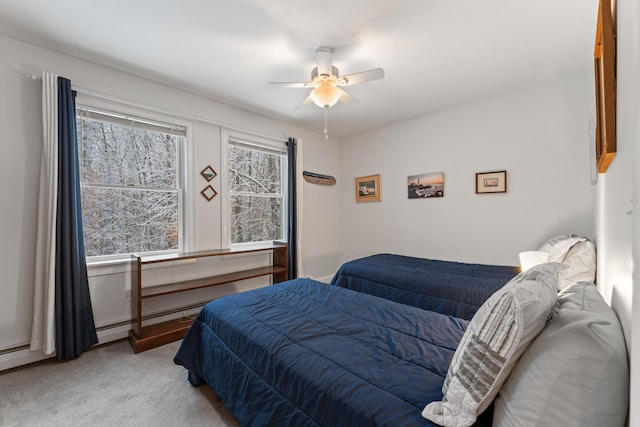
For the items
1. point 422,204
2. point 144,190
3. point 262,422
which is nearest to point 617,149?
point 262,422

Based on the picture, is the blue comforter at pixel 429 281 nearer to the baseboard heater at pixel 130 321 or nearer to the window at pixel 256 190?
the window at pixel 256 190

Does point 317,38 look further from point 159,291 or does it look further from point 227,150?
point 159,291

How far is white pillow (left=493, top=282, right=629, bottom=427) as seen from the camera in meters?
0.64

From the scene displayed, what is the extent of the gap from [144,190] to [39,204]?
823 millimetres

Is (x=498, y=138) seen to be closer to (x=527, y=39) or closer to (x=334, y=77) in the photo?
(x=527, y=39)

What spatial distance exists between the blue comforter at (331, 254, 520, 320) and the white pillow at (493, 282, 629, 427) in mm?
1558

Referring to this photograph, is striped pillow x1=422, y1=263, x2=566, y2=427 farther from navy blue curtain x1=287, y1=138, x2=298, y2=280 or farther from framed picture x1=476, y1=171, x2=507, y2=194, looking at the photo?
navy blue curtain x1=287, y1=138, x2=298, y2=280

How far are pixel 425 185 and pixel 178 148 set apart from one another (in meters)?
3.20

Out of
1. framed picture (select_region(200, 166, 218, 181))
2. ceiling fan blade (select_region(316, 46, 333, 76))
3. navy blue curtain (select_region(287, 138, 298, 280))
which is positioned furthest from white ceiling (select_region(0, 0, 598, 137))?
navy blue curtain (select_region(287, 138, 298, 280))

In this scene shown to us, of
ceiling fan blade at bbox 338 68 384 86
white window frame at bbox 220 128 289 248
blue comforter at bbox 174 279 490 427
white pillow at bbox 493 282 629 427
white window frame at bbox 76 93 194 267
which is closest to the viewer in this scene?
white pillow at bbox 493 282 629 427

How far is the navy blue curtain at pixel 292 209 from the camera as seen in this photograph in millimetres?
3982

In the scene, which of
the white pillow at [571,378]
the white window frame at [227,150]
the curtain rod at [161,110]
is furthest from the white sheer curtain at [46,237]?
the white pillow at [571,378]

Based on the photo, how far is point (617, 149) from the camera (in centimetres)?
92

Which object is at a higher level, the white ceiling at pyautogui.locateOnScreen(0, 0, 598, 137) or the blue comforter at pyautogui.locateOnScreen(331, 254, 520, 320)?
the white ceiling at pyautogui.locateOnScreen(0, 0, 598, 137)
